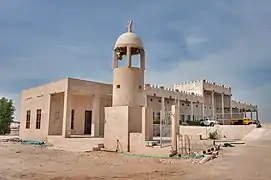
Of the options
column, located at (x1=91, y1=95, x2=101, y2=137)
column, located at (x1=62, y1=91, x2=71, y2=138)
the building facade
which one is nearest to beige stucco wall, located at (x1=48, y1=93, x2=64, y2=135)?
the building facade

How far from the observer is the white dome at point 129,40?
18.3 m

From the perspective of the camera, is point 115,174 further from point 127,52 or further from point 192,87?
point 192,87

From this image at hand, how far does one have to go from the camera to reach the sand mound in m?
21.7

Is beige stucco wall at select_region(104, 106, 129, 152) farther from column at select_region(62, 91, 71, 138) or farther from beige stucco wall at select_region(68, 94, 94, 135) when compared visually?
beige stucco wall at select_region(68, 94, 94, 135)

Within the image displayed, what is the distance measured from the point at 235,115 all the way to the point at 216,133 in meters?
9.24

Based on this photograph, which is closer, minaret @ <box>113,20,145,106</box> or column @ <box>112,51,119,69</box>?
minaret @ <box>113,20,145,106</box>

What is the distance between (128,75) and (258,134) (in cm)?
1196

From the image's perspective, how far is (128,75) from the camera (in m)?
17.8

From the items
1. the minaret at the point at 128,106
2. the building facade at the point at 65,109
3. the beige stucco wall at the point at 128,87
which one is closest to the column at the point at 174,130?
the minaret at the point at 128,106

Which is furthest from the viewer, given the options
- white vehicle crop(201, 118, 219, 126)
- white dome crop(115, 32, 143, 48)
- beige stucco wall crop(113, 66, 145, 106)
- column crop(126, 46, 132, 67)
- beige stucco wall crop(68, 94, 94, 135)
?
white vehicle crop(201, 118, 219, 126)

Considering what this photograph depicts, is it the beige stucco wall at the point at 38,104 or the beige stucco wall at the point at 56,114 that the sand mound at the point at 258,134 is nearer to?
the beige stucco wall at the point at 38,104

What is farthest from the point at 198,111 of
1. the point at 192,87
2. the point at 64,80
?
the point at 64,80

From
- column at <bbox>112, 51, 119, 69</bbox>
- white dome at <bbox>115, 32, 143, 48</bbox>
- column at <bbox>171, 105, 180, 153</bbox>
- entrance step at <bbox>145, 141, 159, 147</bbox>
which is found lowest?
entrance step at <bbox>145, 141, 159, 147</bbox>

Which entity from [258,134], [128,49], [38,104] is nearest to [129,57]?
[128,49]
